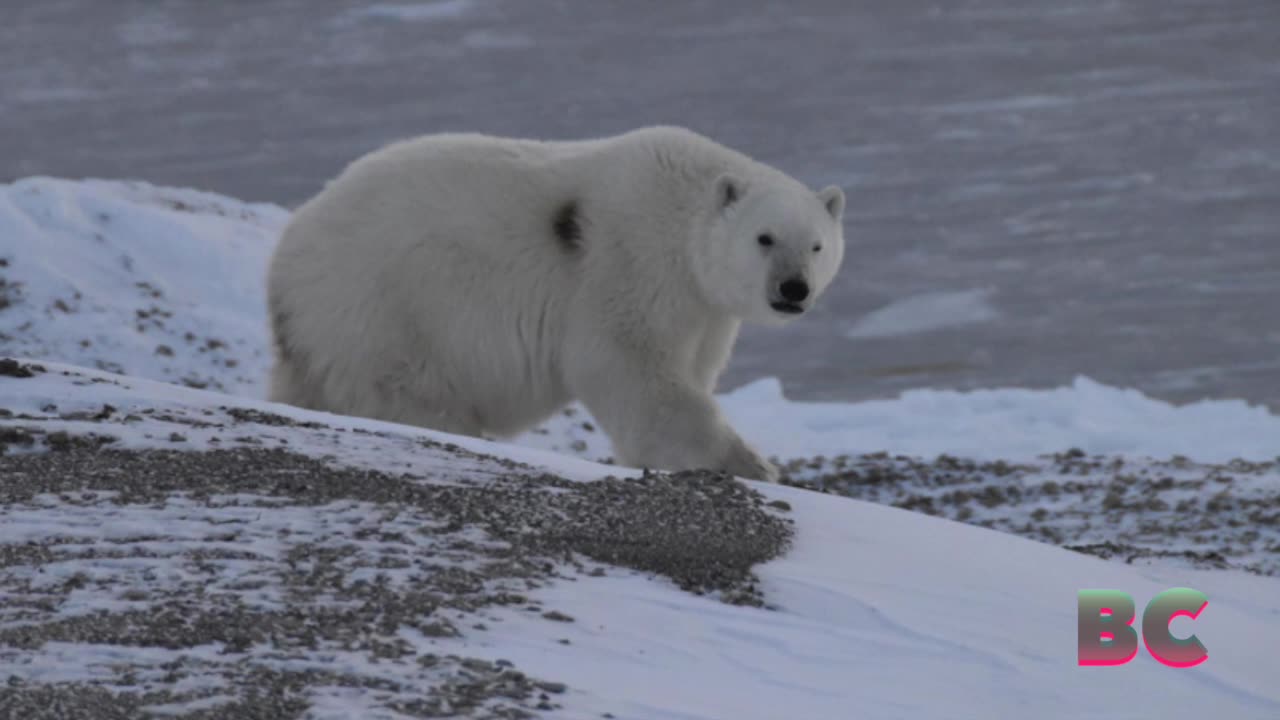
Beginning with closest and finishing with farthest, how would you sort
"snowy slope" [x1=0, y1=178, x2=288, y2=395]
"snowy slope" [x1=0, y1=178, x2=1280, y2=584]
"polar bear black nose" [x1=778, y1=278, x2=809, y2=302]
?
"polar bear black nose" [x1=778, y1=278, x2=809, y2=302]
"snowy slope" [x1=0, y1=178, x2=1280, y2=584]
"snowy slope" [x1=0, y1=178, x2=288, y2=395]

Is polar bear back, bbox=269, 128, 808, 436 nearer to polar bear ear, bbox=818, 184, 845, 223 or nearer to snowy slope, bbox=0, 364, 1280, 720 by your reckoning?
polar bear ear, bbox=818, 184, 845, 223

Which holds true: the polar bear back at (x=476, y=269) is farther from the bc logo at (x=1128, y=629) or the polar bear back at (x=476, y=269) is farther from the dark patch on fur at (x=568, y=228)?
the bc logo at (x=1128, y=629)

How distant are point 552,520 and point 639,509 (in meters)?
0.27

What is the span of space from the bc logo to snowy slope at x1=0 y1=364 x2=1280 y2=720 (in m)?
0.04

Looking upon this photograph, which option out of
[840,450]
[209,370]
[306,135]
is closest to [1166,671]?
[840,450]

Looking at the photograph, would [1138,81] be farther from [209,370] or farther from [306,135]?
[209,370]

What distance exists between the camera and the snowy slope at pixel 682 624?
310 cm

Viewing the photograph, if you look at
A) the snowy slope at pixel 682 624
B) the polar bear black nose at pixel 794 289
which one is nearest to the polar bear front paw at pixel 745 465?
the polar bear black nose at pixel 794 289

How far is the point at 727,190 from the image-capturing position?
586 cm

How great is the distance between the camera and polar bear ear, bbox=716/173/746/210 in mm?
5848

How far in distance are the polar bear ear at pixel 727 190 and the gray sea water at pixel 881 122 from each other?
3780 millimetres

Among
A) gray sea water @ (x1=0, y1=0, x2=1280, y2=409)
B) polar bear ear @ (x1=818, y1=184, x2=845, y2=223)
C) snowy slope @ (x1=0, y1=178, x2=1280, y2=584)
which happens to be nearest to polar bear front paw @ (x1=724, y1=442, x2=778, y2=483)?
polar bear ear @ (x1=818, y1=184, x2=845, y2=223)

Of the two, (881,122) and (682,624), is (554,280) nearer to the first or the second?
(682,624)

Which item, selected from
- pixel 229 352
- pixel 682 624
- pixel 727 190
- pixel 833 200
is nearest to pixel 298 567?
pixel 682 624
